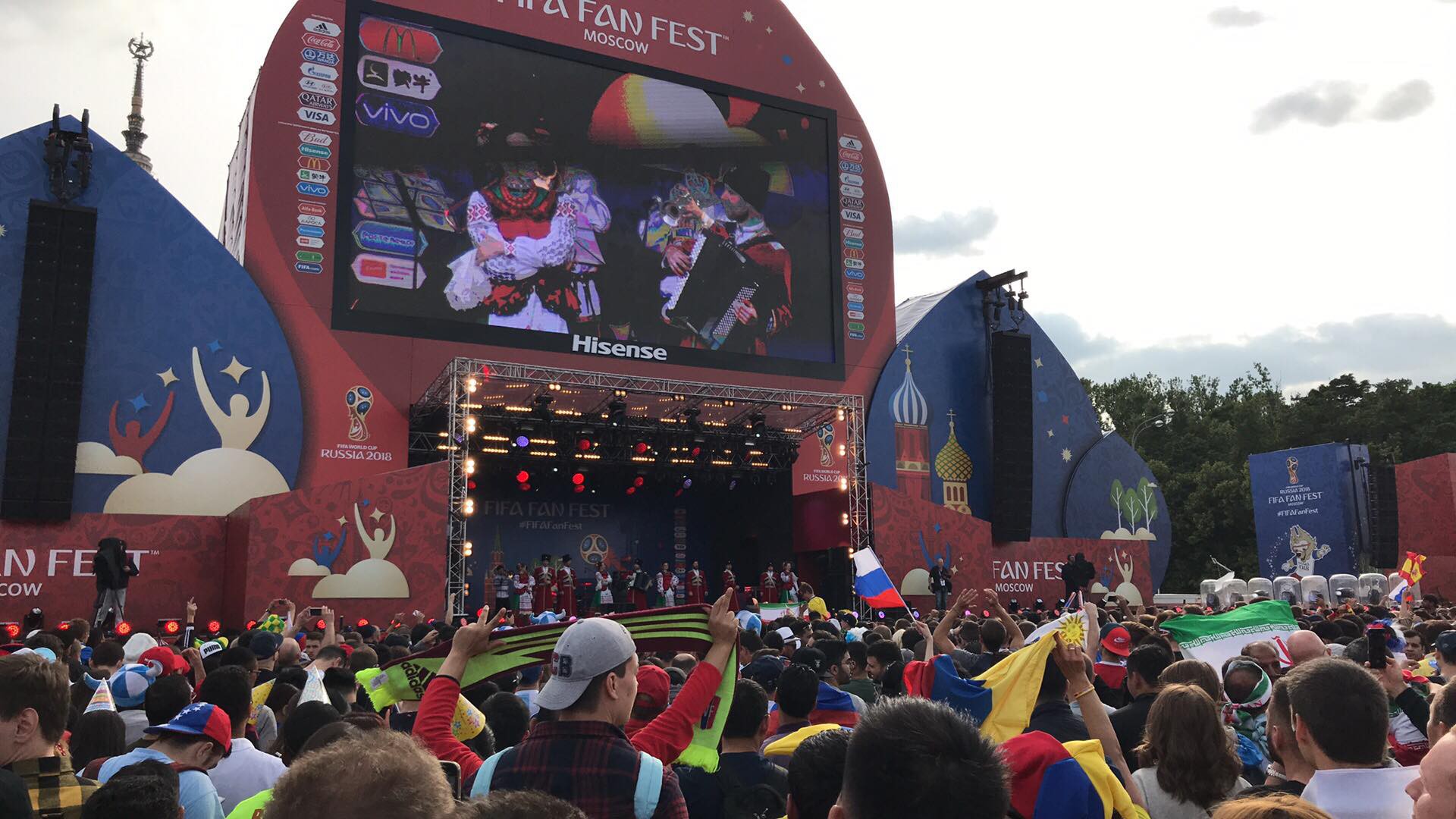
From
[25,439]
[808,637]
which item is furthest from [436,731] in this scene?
[25,439]

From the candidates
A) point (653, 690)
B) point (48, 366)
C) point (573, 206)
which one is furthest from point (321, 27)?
point (653, 690)

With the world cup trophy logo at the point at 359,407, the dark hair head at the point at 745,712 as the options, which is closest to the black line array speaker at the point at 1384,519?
the world cup trophy logo at the point at 359,407

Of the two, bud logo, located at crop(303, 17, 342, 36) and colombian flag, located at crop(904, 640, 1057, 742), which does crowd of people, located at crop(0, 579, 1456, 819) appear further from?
bud logo, located at crop(303, 17, 342, 36)

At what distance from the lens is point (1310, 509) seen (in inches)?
1324

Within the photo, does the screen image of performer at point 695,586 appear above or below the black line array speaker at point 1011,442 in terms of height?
below

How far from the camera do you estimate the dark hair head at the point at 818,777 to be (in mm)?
2812

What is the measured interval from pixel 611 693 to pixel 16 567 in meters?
18.9

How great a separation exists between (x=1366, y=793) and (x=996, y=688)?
148cm

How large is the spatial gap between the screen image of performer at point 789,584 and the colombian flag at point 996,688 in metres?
20.7

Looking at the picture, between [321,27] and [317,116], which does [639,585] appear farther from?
[321,27]

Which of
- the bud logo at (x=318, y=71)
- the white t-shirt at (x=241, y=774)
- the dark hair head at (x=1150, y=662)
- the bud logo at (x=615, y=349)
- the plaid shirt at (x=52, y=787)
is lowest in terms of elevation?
the white t-shirt at (x=241, y=774)

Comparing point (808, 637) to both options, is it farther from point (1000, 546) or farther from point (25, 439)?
point (1000, 546)

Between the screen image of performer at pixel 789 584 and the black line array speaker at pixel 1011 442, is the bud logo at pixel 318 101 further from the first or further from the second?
the black line array speaker at pixel 1011 442

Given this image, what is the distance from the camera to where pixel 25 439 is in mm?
17797
